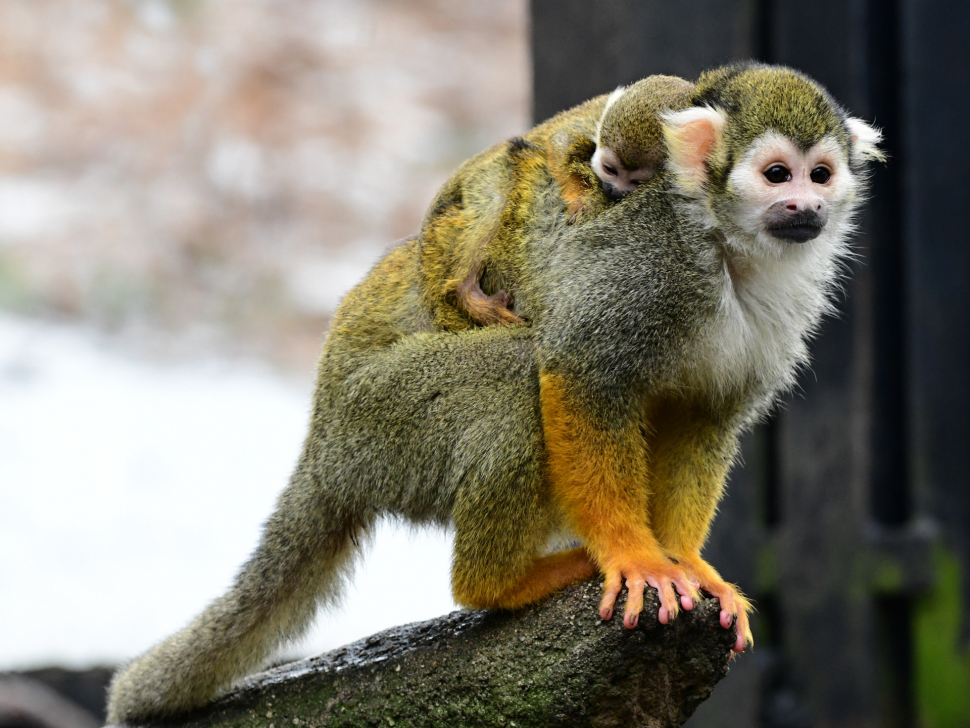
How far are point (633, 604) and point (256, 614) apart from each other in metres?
1.06

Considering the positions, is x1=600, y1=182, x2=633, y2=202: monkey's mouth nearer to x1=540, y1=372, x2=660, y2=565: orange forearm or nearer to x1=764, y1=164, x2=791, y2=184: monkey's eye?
x1=764, y1=164, x2=791, y2=184: monkey's eye

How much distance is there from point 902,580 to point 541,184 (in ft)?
12.5

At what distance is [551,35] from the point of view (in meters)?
4.29

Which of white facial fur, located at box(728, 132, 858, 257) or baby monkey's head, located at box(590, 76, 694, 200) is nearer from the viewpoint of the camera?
white facial fur, located at box(728, 132, 858, 257)

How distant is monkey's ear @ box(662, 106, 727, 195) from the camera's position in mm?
2285

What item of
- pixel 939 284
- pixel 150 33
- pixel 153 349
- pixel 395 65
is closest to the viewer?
pixel 939 284

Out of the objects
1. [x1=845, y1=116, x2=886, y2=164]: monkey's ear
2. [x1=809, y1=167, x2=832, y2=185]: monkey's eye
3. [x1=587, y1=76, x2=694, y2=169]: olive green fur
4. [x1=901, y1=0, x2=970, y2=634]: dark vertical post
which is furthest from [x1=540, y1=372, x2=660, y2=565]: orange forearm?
[x1=901, y1=0, x2=970, y2=634]: dark vertical post

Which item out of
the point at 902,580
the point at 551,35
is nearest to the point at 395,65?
the point at 551,35

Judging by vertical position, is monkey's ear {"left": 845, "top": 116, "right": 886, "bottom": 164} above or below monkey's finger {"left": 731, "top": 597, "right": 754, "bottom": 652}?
above

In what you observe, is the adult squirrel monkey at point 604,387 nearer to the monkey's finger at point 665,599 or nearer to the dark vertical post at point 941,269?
the monkey's finger at point 665,599

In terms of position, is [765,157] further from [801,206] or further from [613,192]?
[613,192]

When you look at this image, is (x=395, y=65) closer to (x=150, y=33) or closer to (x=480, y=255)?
(x=150, y=33)

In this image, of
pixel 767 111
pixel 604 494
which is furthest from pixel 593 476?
pixel 767 111

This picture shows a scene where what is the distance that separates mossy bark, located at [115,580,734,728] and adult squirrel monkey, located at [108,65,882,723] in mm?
73
